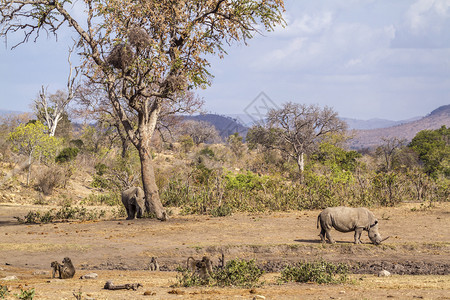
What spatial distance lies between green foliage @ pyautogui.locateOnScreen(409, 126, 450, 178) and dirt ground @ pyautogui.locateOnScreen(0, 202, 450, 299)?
29.7 metres

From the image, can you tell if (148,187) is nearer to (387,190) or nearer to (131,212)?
(131,212)

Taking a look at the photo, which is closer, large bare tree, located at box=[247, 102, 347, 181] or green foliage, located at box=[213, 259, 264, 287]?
green foliage, located at box=[213, 259, 264, 287]

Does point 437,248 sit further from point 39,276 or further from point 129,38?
point 129,38

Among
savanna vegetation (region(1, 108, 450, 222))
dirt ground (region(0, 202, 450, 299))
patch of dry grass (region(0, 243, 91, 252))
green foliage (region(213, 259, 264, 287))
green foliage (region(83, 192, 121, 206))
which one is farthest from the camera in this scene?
green foliage (region(83, 192, 121, 206))

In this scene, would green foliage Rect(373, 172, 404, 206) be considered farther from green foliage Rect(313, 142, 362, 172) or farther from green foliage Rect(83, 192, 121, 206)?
green foliage Rect(313, 142, 362, 172)

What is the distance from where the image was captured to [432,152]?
51.5 metres

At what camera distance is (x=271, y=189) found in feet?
71.2

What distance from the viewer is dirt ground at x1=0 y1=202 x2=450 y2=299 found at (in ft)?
25.4

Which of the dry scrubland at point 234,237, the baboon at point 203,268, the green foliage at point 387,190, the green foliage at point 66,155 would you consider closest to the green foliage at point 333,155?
the green foliage at point 66,155

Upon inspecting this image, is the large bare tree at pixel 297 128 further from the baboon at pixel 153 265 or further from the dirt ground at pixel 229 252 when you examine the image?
the baboon at pixel 153 265

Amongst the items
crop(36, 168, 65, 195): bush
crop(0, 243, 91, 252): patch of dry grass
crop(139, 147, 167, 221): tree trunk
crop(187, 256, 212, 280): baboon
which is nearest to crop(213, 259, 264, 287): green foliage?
crop(187, 256, 212, 280): baboon

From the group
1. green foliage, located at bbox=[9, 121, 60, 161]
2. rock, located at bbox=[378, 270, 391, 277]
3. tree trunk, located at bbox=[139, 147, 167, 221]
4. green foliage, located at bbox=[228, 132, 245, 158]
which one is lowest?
rock, located at bbox=[378, 270, 391, 277]

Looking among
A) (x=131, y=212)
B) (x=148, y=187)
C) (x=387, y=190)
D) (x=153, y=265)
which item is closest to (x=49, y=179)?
(x=131, y=212)

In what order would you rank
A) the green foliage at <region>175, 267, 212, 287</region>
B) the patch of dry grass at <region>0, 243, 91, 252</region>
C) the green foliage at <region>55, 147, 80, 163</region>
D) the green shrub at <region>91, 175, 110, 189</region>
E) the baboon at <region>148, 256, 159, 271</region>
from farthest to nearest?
the green foliage at <region>55, 147, 80, 163</region> → the green shrub at <region>91, 175, 110, 189</region> → the patch of dry grass at <region>0, 243, 91, 252</region> → the baboon at <region>148, 256, 159, 271</region> → the green foliage at <region>175, 267, 212, 287</region>
